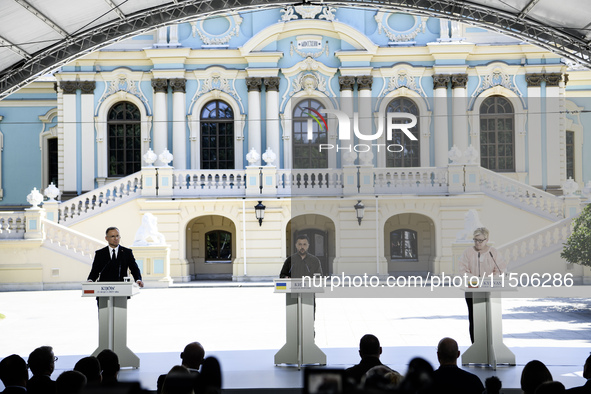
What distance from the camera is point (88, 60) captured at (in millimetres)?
29938

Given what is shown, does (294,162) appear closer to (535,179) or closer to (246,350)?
(535,179)

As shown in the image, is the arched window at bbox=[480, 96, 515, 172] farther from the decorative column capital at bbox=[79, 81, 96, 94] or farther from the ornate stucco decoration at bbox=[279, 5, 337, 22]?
the decorative column capital at bbox=[79, 81, 96, 94]

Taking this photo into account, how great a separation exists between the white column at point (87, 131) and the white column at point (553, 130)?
1779 cm

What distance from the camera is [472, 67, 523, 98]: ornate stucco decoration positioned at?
3003cm

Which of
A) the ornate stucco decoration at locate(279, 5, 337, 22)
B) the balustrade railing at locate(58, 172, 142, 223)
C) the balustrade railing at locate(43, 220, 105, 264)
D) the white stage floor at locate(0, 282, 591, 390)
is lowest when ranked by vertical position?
the white stage floor at locate(0, 282, 591, 390)

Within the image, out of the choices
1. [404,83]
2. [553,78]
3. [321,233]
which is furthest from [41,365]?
[553,78]

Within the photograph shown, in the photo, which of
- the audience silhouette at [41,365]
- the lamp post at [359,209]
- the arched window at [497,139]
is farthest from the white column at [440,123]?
the audience silhouette at [41,365]

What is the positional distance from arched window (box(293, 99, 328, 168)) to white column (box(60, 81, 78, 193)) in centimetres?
863

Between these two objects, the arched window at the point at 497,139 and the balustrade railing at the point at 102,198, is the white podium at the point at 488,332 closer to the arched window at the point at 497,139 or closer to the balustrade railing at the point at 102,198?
the balustrade railing at the point at 102,198

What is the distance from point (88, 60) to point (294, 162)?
29.4ft

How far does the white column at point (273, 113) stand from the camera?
1177 inches

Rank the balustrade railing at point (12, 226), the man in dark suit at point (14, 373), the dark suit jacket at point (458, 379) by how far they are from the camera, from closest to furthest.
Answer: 1. the dark suit jacket at point (458, 379)
2. the man in dark suit at point (14, 373)
3. the balustrade railing at point (12, 226)

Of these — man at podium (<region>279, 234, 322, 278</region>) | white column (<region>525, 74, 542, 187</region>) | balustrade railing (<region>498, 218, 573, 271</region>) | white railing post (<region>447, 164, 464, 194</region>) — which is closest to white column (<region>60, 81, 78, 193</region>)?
white railing post (<region>447, 164, 464, 194</region>)

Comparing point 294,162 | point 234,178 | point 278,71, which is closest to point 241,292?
point 234,178
